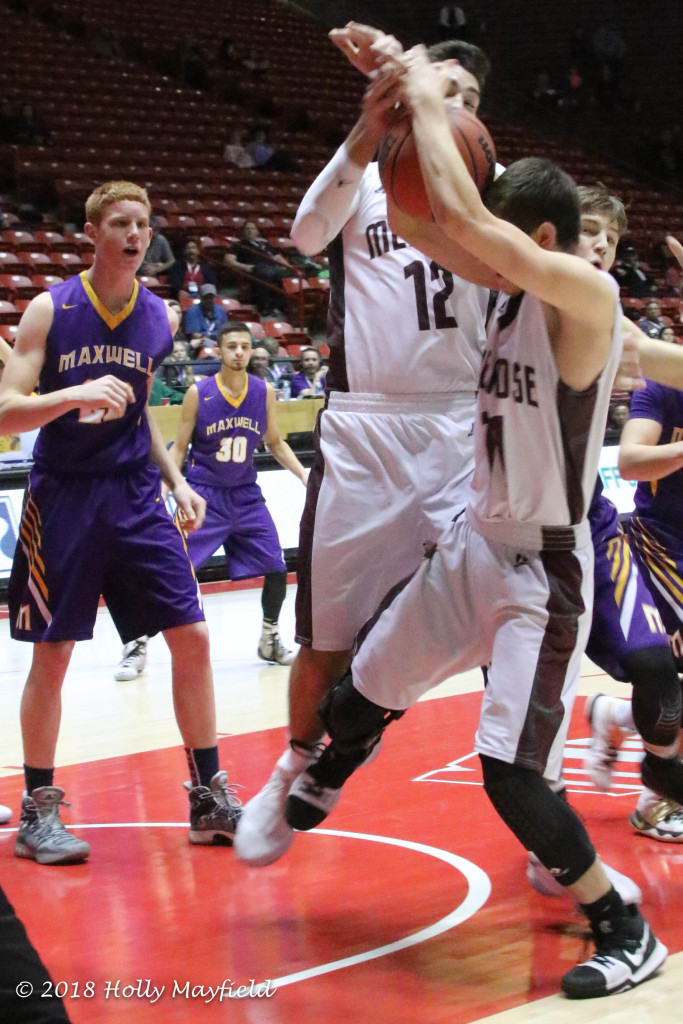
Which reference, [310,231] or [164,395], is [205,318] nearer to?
[164,395]

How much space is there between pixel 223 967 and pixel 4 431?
1.69 meters

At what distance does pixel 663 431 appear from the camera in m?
4.07

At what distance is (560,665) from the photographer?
2.77 m

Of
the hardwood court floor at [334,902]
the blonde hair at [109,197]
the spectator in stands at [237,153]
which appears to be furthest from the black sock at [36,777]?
the spectator in stands at [237,153]

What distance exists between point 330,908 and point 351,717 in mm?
529

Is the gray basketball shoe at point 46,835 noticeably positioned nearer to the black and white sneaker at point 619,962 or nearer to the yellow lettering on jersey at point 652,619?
the black and white sneaker at point 619,962

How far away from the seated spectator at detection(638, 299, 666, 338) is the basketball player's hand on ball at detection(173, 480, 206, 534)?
38.9 ft

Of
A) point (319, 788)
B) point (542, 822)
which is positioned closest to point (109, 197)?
point (319, 788)

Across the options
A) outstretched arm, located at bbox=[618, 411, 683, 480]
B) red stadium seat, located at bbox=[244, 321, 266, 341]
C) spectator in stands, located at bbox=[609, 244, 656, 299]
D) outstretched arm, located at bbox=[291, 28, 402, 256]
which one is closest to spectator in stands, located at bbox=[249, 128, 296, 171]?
spectator in stands, located at bbox=[609, 244, 656, 299]

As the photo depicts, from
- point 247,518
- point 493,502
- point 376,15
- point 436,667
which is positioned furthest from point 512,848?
point 376,15

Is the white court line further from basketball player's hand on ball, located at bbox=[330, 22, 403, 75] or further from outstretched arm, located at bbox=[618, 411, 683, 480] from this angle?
basketball player's hand on ball, located at bbox=[330, 22, 403, 75]

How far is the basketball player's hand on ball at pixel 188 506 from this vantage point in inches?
156

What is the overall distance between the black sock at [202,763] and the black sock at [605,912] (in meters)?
1.50

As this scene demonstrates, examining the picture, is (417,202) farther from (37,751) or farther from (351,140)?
(37,751)
